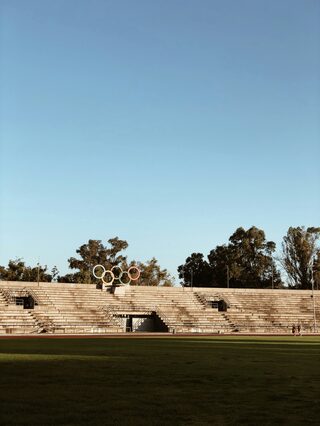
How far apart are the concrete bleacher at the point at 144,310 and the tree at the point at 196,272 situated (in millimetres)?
38591

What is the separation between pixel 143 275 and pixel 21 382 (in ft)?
386

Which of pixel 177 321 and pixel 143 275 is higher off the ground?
pixel 143 275

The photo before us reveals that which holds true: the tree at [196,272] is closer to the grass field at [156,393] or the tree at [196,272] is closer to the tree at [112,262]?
the tree at [112,262]

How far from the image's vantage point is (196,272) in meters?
130

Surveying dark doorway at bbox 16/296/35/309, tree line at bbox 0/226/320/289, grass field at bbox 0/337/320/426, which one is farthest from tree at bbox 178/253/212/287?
grass field at bbox 0/337/320/426

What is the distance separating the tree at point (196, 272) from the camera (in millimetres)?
127037

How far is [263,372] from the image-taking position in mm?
19672

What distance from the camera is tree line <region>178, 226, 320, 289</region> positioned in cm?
12300

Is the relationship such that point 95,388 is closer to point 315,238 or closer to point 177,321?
point 177,321

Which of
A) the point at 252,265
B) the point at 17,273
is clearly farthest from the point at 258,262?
the point at 17,273

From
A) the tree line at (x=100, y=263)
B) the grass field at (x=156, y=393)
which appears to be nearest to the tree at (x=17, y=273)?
the tree line at (x=100, y=263)

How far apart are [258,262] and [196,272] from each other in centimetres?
1403

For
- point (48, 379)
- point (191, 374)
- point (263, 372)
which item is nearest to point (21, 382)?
point (48, 379)

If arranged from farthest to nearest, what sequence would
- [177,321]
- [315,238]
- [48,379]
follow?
[315,238] < [177,321] < [48,379]
